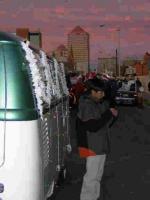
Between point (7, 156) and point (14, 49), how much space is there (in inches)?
39.9

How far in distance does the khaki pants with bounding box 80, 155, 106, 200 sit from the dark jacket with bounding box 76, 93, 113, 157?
0.12 meters

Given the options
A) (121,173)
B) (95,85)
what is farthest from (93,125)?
(121,173)

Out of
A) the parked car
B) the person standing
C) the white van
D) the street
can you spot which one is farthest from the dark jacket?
the parked car

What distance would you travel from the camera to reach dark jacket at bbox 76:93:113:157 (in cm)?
734

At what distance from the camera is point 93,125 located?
7320mm

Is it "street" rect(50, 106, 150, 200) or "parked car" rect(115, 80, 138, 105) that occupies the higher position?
"street" rect(50, 106, 150, 200)

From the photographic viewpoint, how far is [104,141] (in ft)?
24.8

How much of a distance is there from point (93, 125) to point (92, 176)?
2.32ft

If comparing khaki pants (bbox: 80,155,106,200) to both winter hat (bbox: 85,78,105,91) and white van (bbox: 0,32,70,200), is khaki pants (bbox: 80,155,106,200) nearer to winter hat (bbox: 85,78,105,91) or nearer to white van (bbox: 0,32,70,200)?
winter hat (bbox: 85,78,105,91)

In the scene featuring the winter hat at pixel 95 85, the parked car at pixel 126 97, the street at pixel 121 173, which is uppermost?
the winter hat at pixel 95 85

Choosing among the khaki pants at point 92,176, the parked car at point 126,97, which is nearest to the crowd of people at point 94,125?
the khaki pants at point 92,176

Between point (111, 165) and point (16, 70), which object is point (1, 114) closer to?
point (16, 70)

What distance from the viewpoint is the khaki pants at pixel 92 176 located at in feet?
24.8

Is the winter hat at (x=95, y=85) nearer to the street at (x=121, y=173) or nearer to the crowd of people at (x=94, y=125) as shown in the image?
the crowd of people at (x=94, y=125)
